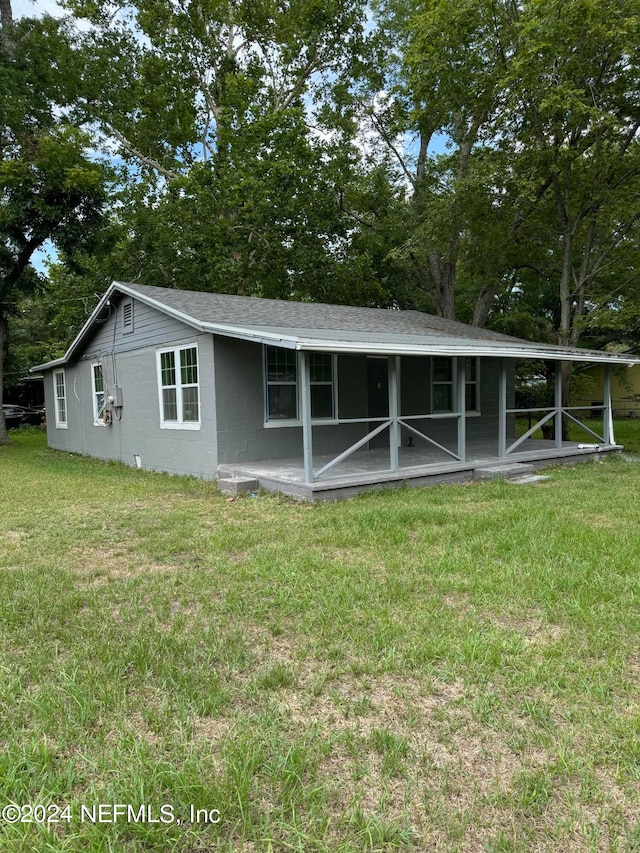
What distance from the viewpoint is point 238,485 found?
7.62 metres

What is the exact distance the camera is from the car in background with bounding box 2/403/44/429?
26248 mm

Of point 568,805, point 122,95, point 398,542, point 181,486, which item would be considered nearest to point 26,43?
point 122,95

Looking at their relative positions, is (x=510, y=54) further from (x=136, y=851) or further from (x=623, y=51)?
(x=136, y=851)

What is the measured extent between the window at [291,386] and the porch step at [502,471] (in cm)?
293

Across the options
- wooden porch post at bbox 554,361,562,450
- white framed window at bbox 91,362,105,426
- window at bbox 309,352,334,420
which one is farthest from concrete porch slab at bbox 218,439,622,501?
white framed window at bbox 91,362,105,426

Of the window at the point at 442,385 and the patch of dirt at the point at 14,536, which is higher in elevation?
the window at the point at 442,385

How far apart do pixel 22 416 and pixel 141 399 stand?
1925 cm

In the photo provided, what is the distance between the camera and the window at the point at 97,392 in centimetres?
1321

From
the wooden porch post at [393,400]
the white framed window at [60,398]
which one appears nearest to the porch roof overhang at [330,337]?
the wooden porch post at [393,400]

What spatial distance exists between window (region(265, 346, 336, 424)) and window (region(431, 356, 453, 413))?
120 inches

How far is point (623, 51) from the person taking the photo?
11242mm

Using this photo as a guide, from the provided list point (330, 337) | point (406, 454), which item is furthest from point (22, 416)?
point (330, 337)

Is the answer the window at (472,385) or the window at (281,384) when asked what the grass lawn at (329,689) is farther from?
the window at (472,385)

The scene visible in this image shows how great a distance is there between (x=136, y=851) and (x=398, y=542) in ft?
12.0
